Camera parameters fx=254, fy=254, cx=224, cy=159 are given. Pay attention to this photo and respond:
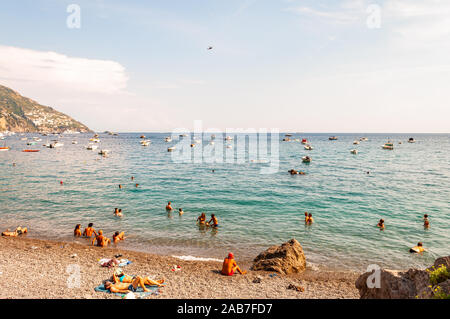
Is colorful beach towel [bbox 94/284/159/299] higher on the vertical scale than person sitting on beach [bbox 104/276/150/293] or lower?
lower

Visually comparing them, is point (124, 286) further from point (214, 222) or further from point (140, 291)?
point (214, 222)

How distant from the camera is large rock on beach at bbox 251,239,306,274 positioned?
15.2 m

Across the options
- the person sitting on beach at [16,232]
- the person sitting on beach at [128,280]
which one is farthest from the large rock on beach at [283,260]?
the person sitting on beach at [16,232]

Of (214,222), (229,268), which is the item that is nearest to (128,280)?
(229,268)

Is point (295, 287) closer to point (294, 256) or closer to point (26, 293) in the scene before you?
point (294, 256)

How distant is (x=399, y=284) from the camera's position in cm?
877

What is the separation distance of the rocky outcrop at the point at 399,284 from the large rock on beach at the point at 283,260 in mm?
5623

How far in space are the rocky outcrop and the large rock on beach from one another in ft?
18.4

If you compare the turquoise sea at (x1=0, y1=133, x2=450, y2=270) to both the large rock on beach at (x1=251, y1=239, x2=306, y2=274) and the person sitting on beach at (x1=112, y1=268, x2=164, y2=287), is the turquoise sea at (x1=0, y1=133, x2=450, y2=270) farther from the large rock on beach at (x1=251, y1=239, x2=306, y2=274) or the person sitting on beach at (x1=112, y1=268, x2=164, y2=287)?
the person sitting on beach at (x1=112, y1=268, x2=164, y2=287)

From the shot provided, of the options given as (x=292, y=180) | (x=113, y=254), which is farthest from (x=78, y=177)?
(x=292, y=180)

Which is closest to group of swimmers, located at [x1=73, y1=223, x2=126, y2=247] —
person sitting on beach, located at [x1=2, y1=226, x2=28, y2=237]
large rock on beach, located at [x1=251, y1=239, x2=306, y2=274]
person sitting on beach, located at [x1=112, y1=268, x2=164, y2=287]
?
person sitting on beach, located at [x1=2, y1=226, x2=28, y2=237]

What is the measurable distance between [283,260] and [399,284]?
7289 millimetres

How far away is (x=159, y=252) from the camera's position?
61.6 ft
